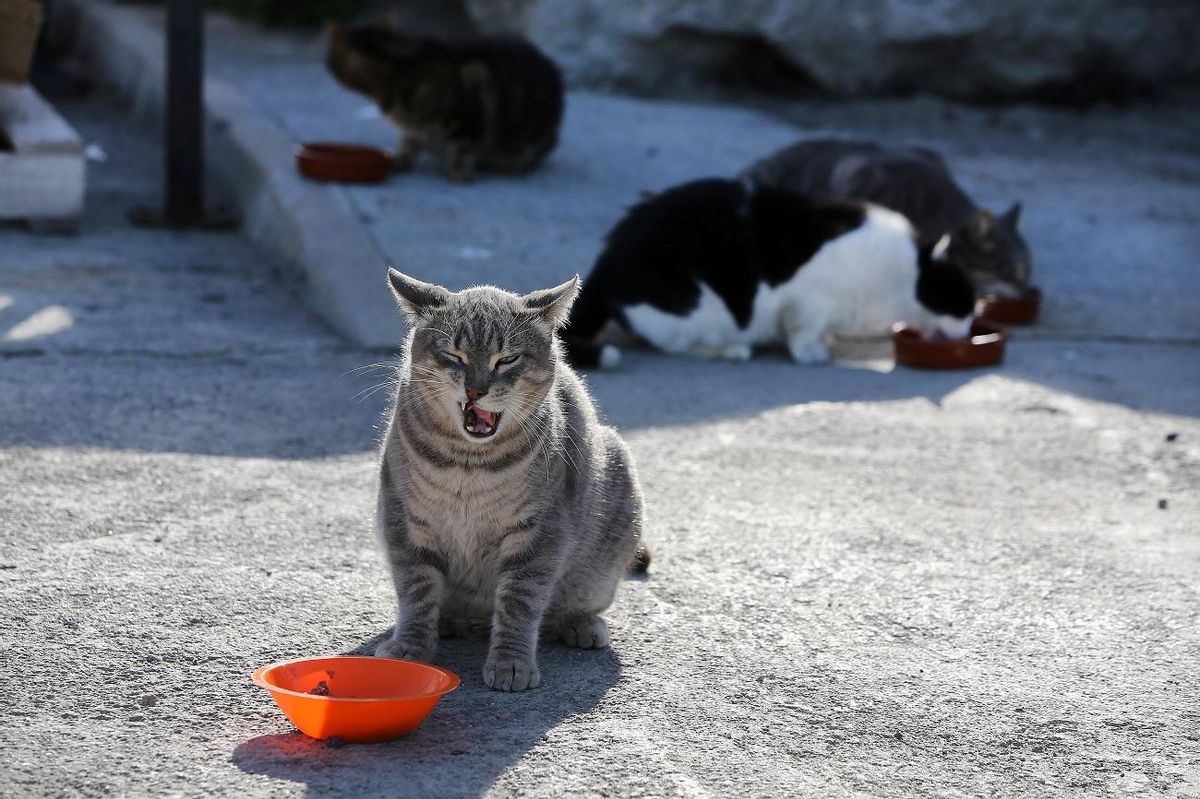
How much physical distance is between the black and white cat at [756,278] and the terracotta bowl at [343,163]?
87.2 inches

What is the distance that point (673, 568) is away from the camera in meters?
4.24

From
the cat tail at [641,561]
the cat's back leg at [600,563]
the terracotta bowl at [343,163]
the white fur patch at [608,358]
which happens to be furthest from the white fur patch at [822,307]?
the cat's back leg at [600,563]

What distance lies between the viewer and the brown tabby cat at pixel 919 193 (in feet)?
24.3

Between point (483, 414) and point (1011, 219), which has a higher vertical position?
point (483, 414)

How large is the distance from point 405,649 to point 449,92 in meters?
5.73

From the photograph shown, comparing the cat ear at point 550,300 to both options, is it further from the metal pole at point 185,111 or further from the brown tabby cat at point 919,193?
the metal pole at point 185,111

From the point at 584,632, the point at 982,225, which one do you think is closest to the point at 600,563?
the point at 584,632

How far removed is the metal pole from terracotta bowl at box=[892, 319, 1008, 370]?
406cm

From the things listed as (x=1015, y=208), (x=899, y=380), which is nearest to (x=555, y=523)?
(x=899, y=380)

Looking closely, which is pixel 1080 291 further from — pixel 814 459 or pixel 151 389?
pixel 151 389

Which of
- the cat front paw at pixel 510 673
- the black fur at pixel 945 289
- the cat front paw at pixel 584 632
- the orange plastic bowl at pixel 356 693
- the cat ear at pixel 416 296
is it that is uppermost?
the cat ear at pixel 416 296

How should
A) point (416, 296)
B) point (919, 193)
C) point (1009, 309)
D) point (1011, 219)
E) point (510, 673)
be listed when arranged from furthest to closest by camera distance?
point (919, 193), point (1011, 219), point (1009, 309), point (416, 296), point (510, 673)

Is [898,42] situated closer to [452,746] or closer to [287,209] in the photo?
[287,209]

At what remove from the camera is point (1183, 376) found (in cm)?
644
